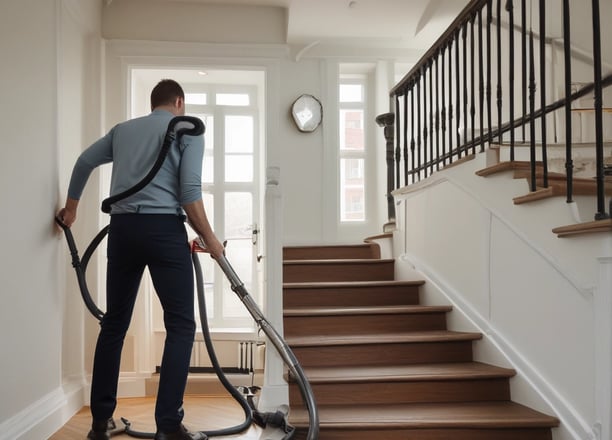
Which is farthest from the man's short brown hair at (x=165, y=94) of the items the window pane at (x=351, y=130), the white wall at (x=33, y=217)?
the window pane at (x=351, y=130)

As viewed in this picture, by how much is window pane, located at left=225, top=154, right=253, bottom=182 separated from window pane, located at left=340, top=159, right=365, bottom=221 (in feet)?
3.03

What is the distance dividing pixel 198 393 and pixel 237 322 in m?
0.92

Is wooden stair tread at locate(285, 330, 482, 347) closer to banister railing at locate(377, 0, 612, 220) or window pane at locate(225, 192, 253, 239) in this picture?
banister railing at locate(377, 0, 612, 220)

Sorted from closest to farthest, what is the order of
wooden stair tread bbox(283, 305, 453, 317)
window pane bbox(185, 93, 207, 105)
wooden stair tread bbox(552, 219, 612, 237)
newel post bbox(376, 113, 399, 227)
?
wooden stair tread bbox(552, 219, 612, 237), wooden stair tread bbox(283, 305, 453, 317), newel post bbox(376, 113, 399, 227), window pane bbox(185, 93, 207, 105)

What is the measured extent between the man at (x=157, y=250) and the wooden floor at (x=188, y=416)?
0.65m

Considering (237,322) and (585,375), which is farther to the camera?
(237,322)

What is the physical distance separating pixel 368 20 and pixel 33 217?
3204mm

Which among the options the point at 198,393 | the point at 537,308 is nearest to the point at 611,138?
the point at 537,308

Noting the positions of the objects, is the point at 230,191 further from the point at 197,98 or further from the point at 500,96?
the point at 500,96

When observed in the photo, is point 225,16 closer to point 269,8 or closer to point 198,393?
point 269,8

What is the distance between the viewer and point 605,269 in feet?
6.30

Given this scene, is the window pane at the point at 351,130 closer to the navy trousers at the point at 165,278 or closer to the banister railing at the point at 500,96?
the banister railing at the point at 500,96

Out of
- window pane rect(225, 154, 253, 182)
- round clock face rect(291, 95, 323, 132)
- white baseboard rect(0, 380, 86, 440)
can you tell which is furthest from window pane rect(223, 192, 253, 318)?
white baseboard rect(0, 380, 86, 440)

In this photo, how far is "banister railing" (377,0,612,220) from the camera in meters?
2.10
